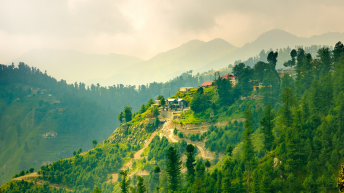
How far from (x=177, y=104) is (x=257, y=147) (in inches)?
1450

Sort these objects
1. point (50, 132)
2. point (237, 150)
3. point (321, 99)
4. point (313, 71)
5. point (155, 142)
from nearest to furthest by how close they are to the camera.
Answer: point (321, 99)
point (237, 150)
point (313, 71)
point (155, 142)
point (50, 132)

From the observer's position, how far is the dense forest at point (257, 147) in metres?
40.8

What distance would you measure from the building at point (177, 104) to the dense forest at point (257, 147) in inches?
252

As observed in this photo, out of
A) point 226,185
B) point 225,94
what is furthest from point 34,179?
point 226,185

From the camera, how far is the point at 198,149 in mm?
69500

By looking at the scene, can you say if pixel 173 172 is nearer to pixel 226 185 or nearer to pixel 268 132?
pixel 226 185

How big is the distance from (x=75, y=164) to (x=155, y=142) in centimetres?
2733

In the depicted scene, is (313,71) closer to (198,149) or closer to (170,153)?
(198,149)

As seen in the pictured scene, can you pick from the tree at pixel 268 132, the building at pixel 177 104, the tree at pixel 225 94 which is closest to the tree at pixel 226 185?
the tree at pixel 268 132

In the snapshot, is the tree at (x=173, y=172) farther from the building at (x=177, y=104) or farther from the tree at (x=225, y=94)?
the building at (x=177, y=104)

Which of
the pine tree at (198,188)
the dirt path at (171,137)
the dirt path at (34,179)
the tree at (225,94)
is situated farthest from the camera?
the dirt path at (34,179)

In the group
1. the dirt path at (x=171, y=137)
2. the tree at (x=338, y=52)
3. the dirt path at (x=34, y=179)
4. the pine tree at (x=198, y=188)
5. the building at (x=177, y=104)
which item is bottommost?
the dirt path at (x=34, y=179)

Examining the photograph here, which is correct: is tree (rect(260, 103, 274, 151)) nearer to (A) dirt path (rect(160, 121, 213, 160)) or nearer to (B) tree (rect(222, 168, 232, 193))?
(B) tree (rect(222, 168, 232, 193))

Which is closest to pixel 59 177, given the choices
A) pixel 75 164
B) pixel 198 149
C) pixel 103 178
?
pixel 75 164
